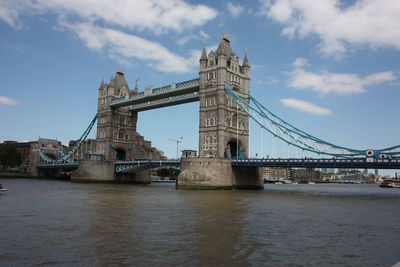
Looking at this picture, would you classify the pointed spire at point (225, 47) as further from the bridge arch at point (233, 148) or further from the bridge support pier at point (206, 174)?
the bridge support pier at point (206, 174)

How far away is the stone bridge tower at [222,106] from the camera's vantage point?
5816 cm

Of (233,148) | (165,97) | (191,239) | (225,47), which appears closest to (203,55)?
(225,47)

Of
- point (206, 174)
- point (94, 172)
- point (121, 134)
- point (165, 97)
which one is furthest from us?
point (121, 134)

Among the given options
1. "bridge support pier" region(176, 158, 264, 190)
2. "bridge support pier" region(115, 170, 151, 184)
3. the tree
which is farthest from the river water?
the tree

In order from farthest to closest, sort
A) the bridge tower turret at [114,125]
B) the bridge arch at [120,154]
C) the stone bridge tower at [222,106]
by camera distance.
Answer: the bridge arch at [120,154], the bridge tower turret at [114,125], the stone bridge tower at [222,106]

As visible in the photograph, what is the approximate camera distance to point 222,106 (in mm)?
58094

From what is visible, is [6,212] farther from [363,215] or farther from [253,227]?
[363,215]

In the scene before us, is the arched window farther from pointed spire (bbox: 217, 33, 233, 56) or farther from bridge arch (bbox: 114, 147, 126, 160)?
pointed spire (bbox: 217, 33, 233, 56)

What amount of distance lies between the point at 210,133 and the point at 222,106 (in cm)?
482

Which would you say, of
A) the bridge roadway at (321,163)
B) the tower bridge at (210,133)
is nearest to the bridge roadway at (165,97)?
the tower bridge at (210,133)

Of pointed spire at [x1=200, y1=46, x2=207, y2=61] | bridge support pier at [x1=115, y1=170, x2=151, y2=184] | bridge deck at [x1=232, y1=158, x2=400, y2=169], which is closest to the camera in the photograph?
bridge deck at [x1=232, y1=158, x2=400, y2=169]

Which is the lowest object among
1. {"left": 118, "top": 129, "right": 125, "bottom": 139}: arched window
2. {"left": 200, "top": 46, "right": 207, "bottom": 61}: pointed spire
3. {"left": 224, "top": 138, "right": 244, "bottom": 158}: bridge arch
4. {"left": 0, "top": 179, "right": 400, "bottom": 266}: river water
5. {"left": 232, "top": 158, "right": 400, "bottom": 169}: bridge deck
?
{"left": 0, "top": 179, "right": 400, "bottom": 266}: river water

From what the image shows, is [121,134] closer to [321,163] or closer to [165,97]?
[165,97]

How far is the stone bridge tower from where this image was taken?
58.2m
